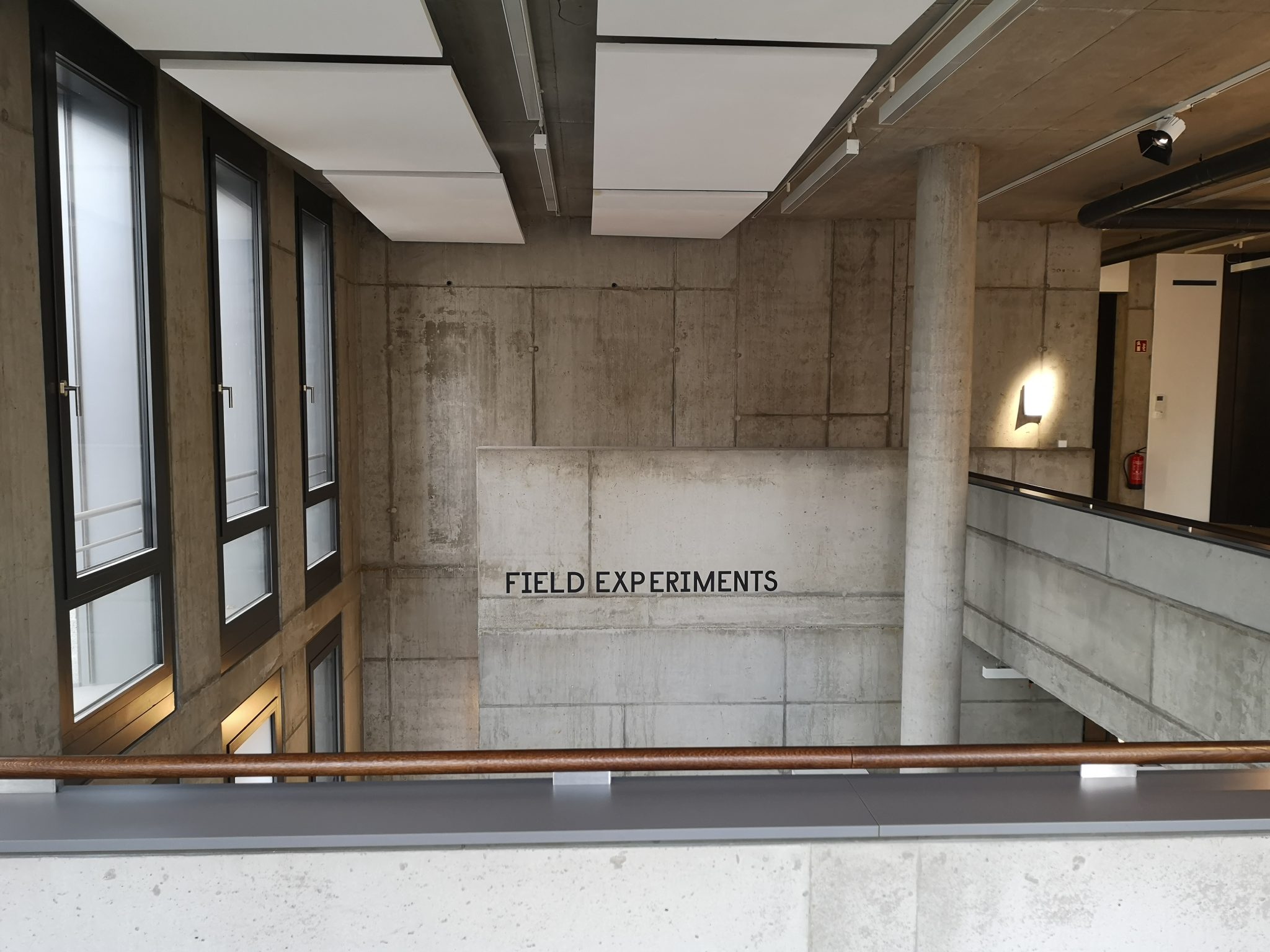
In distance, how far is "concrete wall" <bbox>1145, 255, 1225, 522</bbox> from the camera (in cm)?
1088

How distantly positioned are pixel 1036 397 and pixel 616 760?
8567 millimetres

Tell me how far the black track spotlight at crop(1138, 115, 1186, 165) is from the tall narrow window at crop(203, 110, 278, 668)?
601 centimetres

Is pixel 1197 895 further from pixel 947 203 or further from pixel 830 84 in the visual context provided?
pixel 947 203

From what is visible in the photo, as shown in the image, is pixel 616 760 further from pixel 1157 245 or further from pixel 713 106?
pixel 1157 245

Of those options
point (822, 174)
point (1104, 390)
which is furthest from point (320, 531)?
point (1104, 390)

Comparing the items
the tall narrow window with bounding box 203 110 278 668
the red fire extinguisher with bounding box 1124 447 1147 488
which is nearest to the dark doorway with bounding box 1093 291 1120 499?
the red fire extinguisher with bounding box 1124 447 1147 488

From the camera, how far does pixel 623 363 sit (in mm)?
9086

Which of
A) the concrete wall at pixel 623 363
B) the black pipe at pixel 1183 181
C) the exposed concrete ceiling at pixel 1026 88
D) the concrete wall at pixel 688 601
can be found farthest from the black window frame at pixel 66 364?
the black pipe at pixel 1183 181

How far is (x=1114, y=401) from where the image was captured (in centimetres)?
1119

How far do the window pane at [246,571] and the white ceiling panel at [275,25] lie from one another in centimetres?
328

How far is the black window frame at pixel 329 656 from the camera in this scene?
750cm

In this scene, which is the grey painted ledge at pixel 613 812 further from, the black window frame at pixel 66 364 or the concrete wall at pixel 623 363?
the concrete wall at pixel 623 363

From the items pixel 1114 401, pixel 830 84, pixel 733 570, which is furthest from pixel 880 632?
pixel 1114 401

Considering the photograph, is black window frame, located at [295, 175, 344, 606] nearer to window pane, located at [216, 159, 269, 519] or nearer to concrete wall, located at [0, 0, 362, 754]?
concrete wall, located at [0, 0, 362, 754]
